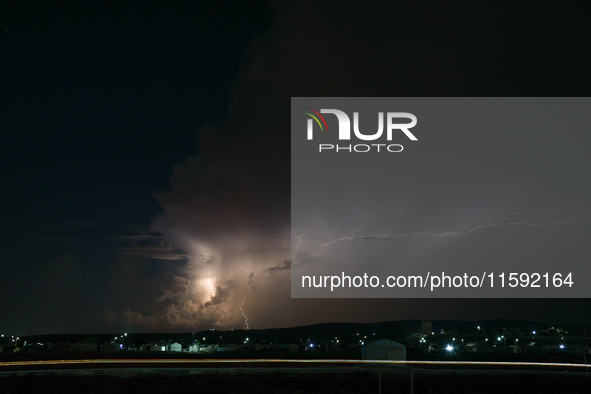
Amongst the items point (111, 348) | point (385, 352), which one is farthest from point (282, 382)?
point (111, 348)

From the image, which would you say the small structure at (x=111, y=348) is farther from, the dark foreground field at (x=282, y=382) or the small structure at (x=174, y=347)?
the dark foreground field at (x=282, y=382)

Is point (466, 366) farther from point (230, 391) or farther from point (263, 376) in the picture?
point (230, 391)

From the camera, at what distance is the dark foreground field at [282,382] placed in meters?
27.1

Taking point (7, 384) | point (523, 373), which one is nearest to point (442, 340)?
point (523, 373)

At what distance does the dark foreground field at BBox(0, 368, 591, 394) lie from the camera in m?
27.1

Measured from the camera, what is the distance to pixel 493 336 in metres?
98.0

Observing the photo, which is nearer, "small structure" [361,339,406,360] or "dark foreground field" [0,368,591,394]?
"dark foreground field" [0,368,591,394]

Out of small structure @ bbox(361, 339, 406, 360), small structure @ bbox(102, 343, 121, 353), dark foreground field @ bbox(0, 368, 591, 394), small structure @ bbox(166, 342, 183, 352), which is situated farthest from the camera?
small structure @ bbox(166, 342, 183, 352)

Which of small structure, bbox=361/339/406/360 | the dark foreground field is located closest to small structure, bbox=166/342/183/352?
small structure, bbox=361/339/406/360

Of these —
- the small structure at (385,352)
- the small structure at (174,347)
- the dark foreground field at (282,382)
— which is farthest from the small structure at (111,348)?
the small structure at (385,352)

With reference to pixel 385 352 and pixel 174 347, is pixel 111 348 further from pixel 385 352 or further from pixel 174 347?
pixel 385 352

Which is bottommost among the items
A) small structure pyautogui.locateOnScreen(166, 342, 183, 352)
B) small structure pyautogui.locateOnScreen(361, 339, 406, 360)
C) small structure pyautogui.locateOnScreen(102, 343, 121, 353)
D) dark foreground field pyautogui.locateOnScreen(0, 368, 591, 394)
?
small structure pyautogui.locateOnScreen(166, 342, 183, 352)

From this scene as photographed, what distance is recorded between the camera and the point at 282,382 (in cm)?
2866

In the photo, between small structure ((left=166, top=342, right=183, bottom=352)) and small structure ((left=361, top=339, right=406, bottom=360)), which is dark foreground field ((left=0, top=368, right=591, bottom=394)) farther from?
small structure ((left=166, top=342, right=183, bottom=352))
